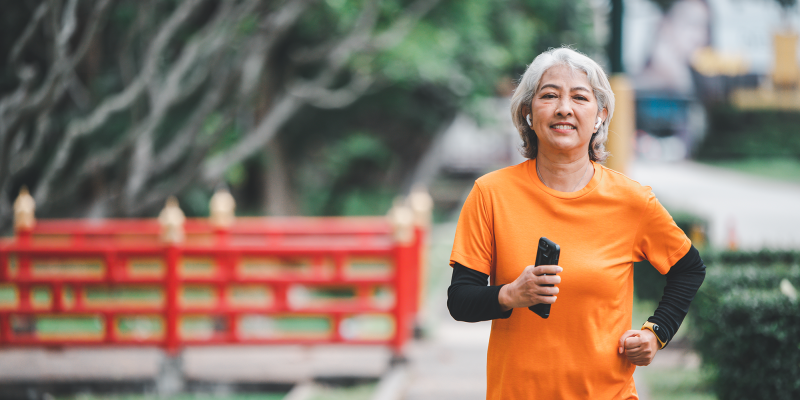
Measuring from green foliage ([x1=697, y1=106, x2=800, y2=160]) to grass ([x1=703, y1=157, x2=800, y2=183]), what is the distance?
432mm

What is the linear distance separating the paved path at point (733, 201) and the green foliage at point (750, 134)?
5.51 feet

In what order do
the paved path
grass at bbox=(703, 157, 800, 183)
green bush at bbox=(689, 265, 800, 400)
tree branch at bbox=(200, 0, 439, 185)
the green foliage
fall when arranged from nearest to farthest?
green bush at bbox=(689, 265, 800, 400) → tree branch at bbox=(200, 0, 439, 185) → the paved path → grass at bbox=(703, 157, 800, 183) → the green foliage

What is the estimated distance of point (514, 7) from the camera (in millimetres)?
16359

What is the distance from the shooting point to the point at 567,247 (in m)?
2.05

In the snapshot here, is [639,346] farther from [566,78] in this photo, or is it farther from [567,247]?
[566,78]

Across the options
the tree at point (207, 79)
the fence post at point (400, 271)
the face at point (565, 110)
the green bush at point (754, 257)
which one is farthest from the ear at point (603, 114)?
the tree at point (207, 79)

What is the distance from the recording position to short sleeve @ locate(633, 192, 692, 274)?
2113mm

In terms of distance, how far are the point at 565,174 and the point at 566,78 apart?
299 mm

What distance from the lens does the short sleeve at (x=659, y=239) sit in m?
2.11

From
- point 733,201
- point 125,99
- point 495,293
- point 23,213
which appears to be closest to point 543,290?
point 495,293

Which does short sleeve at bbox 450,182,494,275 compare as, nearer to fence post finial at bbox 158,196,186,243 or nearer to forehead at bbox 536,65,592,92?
forehead at bbox 536,65,592,92

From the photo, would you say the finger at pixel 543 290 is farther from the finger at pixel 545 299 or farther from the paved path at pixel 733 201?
the paved path at pixel 733 201

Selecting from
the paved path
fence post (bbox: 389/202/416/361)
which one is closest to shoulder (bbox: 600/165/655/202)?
fence post (bbox: 389/202/416/361)

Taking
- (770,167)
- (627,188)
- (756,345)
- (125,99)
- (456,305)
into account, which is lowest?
(756,345)
